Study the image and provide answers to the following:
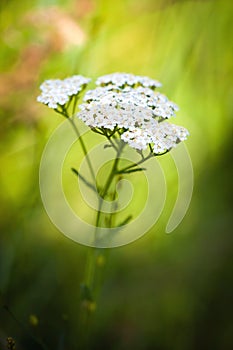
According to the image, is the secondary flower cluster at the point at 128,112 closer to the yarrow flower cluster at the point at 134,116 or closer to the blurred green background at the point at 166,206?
the yarrow flower cluster at the point at 134,116

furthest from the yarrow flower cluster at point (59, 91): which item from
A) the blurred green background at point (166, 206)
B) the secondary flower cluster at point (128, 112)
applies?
the blurred green background at point (166, 206)

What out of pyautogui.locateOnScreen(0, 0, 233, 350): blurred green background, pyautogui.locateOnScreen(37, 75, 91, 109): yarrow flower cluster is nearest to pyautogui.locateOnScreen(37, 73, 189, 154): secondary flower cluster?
pyautogui.locateOnScreen(37, 75, 91, 109): yarrow flower cluster

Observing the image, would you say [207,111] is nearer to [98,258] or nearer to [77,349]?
[98,258]

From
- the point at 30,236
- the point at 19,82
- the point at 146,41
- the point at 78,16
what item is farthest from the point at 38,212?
the point at 146,41

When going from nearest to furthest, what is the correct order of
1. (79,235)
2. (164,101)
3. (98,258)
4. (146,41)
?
(164,101) → (98,258) → (79,235) → (146,41)

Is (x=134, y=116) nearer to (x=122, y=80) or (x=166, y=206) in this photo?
(x=122, y=80)

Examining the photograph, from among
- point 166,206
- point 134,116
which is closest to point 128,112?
point 134,116
